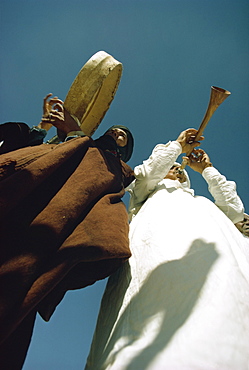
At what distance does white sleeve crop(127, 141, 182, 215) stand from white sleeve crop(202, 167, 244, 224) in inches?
18.3

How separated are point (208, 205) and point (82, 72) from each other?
1.42 meters

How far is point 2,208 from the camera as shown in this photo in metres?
1.20

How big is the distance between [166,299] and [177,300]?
0.06 meters

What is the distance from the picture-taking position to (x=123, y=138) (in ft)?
8.12

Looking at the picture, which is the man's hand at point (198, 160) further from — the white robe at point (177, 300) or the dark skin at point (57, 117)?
the dark skin at point (57, 117)

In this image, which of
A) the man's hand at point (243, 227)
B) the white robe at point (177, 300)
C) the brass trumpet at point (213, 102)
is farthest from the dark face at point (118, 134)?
the man's hand at point (243, 227)

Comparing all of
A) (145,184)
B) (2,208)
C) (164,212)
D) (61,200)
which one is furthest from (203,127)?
(2,208)

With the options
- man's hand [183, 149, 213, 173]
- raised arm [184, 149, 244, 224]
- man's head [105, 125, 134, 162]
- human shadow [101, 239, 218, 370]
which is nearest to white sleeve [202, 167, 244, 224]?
raised arm [184, 149, 244, 224]

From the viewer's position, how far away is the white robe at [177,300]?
1.04 m

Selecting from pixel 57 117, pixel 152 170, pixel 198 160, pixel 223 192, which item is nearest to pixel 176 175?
pixel 198 160

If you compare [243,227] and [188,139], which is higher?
[188,139]

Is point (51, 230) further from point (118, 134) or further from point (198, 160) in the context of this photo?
point (198, 160)

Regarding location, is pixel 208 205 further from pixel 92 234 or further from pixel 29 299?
pixel 29 299

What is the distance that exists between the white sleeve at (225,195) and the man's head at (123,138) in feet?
2.78
